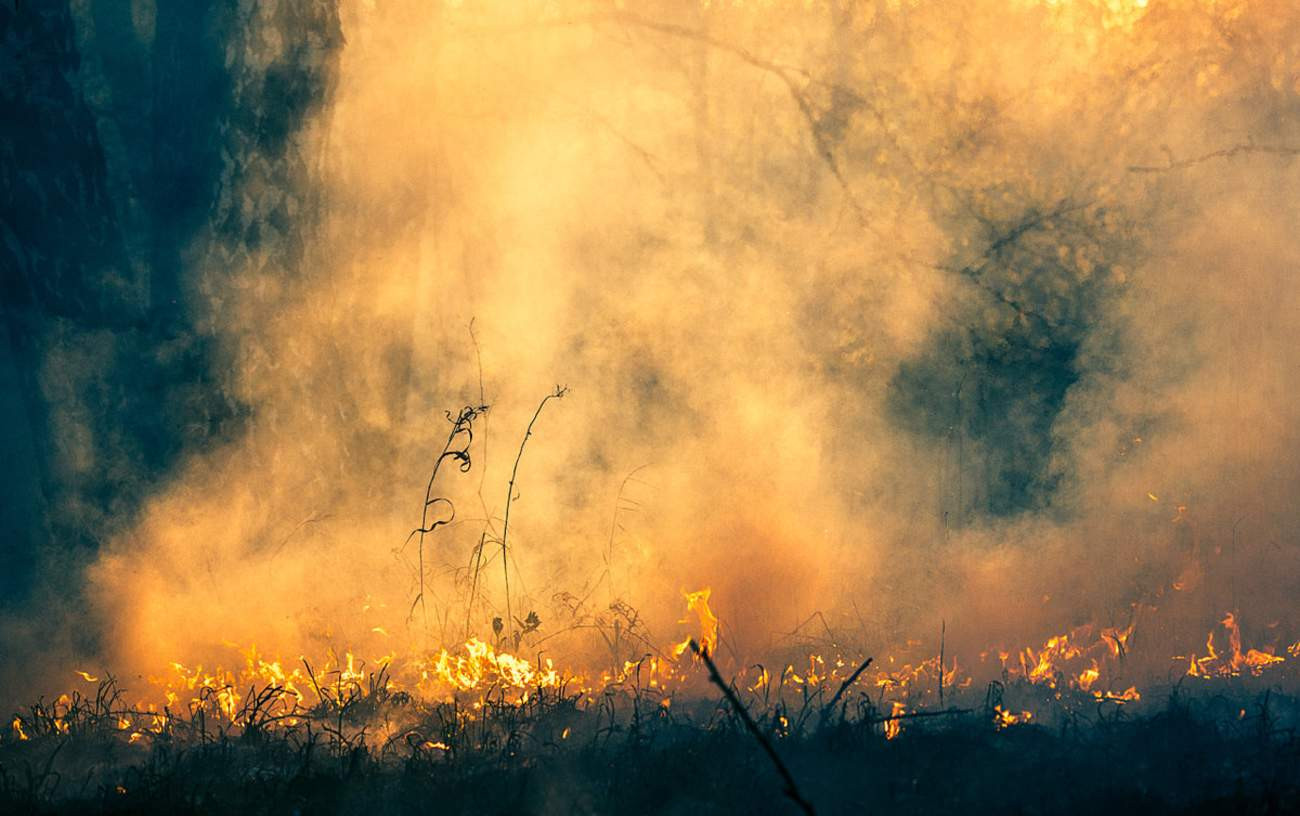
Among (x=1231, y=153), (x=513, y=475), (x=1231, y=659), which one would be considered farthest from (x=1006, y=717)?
(x=1231, y=153)

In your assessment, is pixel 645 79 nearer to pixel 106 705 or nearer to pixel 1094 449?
pixel 1094 449

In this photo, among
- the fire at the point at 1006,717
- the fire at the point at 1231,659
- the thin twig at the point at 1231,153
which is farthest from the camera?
the thin twig at the point at 1231,153

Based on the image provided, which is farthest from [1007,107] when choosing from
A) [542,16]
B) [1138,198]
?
[542,16]

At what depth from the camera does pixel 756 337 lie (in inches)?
271

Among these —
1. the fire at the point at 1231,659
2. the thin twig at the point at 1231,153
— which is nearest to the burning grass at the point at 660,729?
the fire at the point at 1231,659

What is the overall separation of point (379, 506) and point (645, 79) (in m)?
2.86

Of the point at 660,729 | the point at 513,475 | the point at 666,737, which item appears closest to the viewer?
the point at 666,737

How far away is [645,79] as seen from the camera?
6.73 m

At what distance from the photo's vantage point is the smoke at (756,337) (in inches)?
265

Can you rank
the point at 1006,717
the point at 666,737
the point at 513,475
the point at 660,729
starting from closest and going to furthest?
the point at 666,737, the point at 660,729, the point at 1006,717, the point at 513,475

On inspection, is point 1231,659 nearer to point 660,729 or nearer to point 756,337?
point 756,337

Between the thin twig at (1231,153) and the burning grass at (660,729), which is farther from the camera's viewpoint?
the thin twig at (1231,153)

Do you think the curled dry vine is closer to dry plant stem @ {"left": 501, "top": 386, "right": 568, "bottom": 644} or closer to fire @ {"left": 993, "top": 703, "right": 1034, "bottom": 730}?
dry plant stem @ {"left": 501, "top": 386, "right": 568, "bottom": 644}

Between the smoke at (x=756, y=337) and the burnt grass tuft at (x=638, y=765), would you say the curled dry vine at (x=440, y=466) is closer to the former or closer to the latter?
the smoke at (x=756, y=337)
